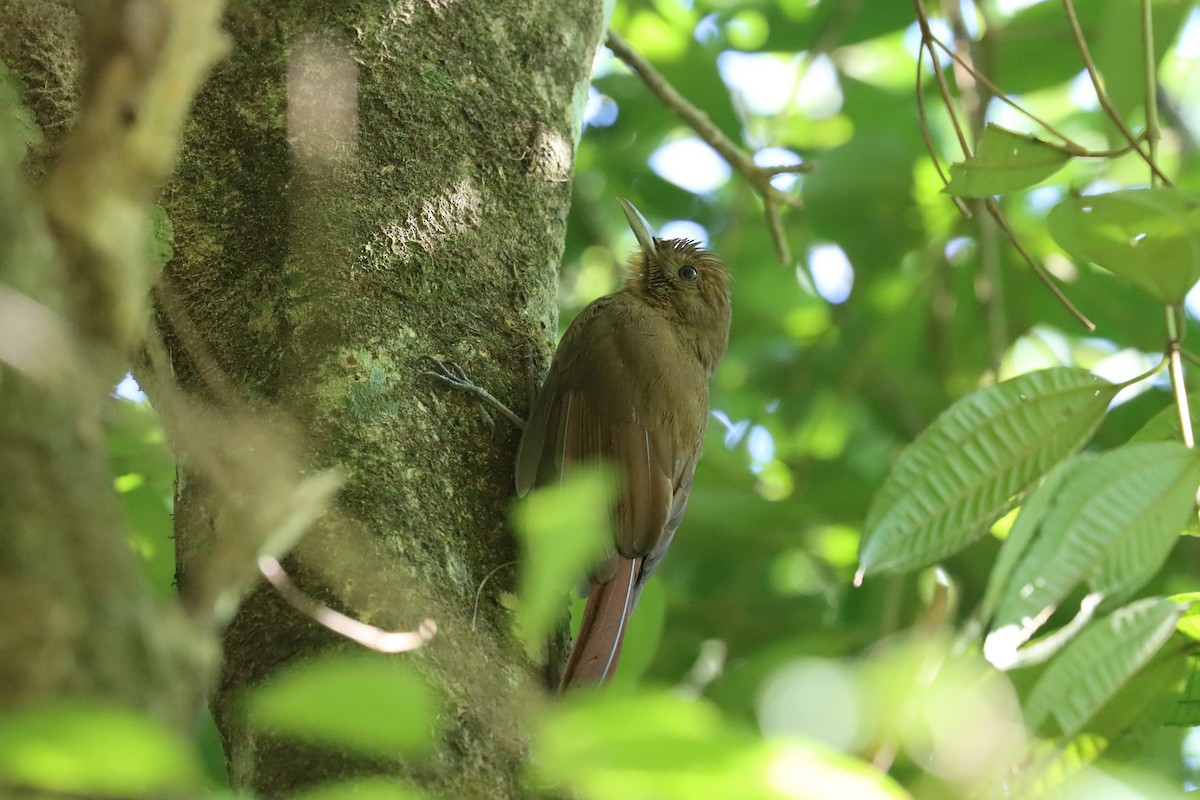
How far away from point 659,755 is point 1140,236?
122 centimetres

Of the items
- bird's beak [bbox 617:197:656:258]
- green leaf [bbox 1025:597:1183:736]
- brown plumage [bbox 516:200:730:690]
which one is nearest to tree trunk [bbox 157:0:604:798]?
brown plumage [bbox 516:200:730:690]

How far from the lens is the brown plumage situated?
256 cm

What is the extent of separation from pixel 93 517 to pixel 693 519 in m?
2.68

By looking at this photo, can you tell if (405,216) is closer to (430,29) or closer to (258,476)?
(430,29)

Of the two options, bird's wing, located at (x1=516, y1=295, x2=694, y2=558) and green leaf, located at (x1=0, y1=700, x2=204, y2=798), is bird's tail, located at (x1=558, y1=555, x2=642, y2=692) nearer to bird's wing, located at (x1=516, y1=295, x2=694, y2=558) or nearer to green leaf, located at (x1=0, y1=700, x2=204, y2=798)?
bird's wing, located at (x1=516, y1=295, x2=694, y2=558)

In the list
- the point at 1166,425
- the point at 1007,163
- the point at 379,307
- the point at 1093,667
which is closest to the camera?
the point at 1093,667

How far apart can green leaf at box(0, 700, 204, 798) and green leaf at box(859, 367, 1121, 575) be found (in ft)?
3.66

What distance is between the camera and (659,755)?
0.71 meters

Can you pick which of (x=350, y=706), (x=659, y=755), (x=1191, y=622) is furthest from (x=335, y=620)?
(x=1191, y=622)

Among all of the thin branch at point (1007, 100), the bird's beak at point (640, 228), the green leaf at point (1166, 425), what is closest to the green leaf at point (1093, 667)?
the green leaf at point (1166, 425)

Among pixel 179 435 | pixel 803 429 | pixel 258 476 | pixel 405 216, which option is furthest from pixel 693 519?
pixel 258 476

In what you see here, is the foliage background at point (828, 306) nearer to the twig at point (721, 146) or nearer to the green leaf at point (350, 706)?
the twig at point (721, 146)

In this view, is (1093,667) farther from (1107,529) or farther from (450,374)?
(450,374)

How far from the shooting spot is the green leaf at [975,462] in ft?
5.37
